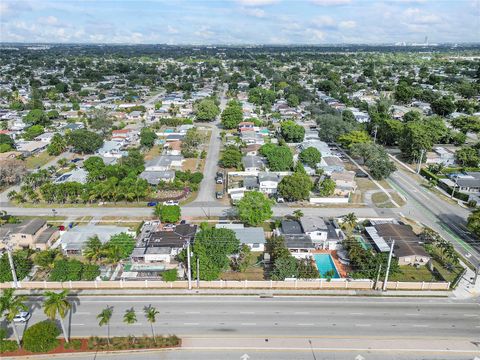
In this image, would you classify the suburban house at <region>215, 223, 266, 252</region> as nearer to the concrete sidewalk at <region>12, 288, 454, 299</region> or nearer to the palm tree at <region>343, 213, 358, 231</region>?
the concrete sidewalk at <region>12, 288, 454, 299</region>

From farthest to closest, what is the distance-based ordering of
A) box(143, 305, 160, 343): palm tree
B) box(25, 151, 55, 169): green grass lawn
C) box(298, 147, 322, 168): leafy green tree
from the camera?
1. box(25, 151, 55, 169): green grass lawn
2. box(298, 147, 322, 168): leafy green tree
3. box(143, 305, 160, 343): palm tree

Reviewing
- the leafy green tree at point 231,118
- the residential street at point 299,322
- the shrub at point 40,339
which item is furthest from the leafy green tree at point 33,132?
the shrub at point 40,339

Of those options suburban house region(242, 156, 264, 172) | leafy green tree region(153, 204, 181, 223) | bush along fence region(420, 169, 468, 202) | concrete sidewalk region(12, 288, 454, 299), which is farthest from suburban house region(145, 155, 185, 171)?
bush along fence region(420, 169, 468, 202)

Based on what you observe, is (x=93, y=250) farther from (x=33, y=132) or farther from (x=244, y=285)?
(x=33, y=132)

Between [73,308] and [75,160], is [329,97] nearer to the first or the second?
[75,160]

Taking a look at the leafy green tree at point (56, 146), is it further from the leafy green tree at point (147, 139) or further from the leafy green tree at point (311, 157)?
the leafy green tree at point (311, 157)

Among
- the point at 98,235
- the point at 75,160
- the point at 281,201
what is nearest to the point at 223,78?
the point at 75,160
